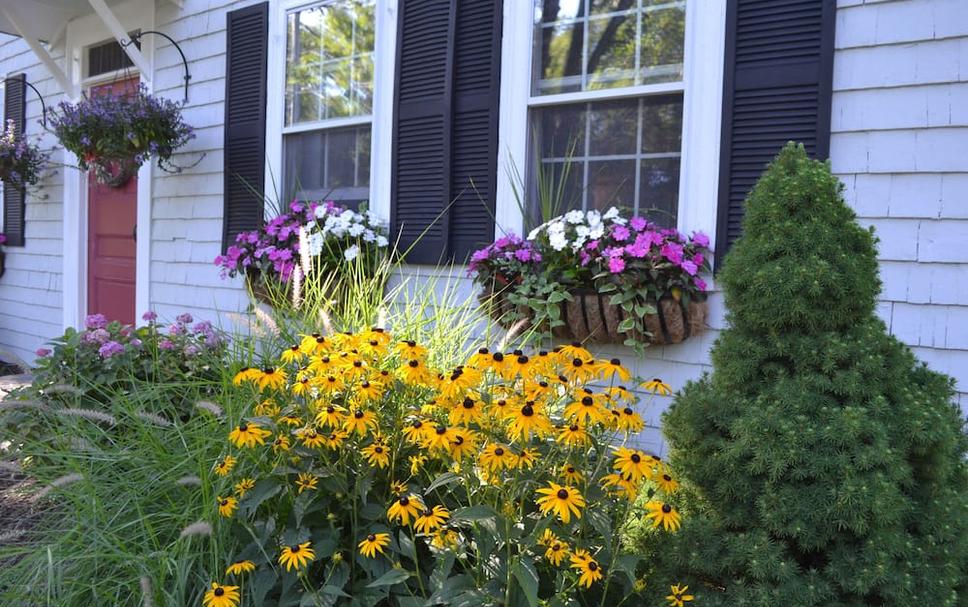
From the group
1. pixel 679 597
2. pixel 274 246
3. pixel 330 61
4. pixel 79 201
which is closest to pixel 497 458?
pixel 679 597

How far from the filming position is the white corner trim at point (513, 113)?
3762mm

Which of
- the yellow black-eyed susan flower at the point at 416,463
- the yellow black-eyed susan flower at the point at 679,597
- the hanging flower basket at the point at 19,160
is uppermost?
the hanging flower basket at the point at 19,160

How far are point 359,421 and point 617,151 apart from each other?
2.16 meters

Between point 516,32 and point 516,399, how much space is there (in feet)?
7.87

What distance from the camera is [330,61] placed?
4652mm

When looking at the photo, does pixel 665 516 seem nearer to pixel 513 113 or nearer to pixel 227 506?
pixel 227 506

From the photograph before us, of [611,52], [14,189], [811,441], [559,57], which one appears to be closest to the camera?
[811,441]

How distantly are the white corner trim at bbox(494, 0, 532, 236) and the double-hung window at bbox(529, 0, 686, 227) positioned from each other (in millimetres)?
45

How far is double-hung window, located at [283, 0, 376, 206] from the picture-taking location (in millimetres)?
4500

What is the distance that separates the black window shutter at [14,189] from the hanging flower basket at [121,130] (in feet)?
7.18

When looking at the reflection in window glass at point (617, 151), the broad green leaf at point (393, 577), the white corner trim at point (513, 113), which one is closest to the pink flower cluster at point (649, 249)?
the reflection in window glass at point (617, 151)

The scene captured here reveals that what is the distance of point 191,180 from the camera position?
5379 mm

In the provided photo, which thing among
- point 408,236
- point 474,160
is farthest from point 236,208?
point 474,160

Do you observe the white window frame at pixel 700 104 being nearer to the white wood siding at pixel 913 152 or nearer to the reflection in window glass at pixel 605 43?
the reflection in window glass at pixel 605 43
